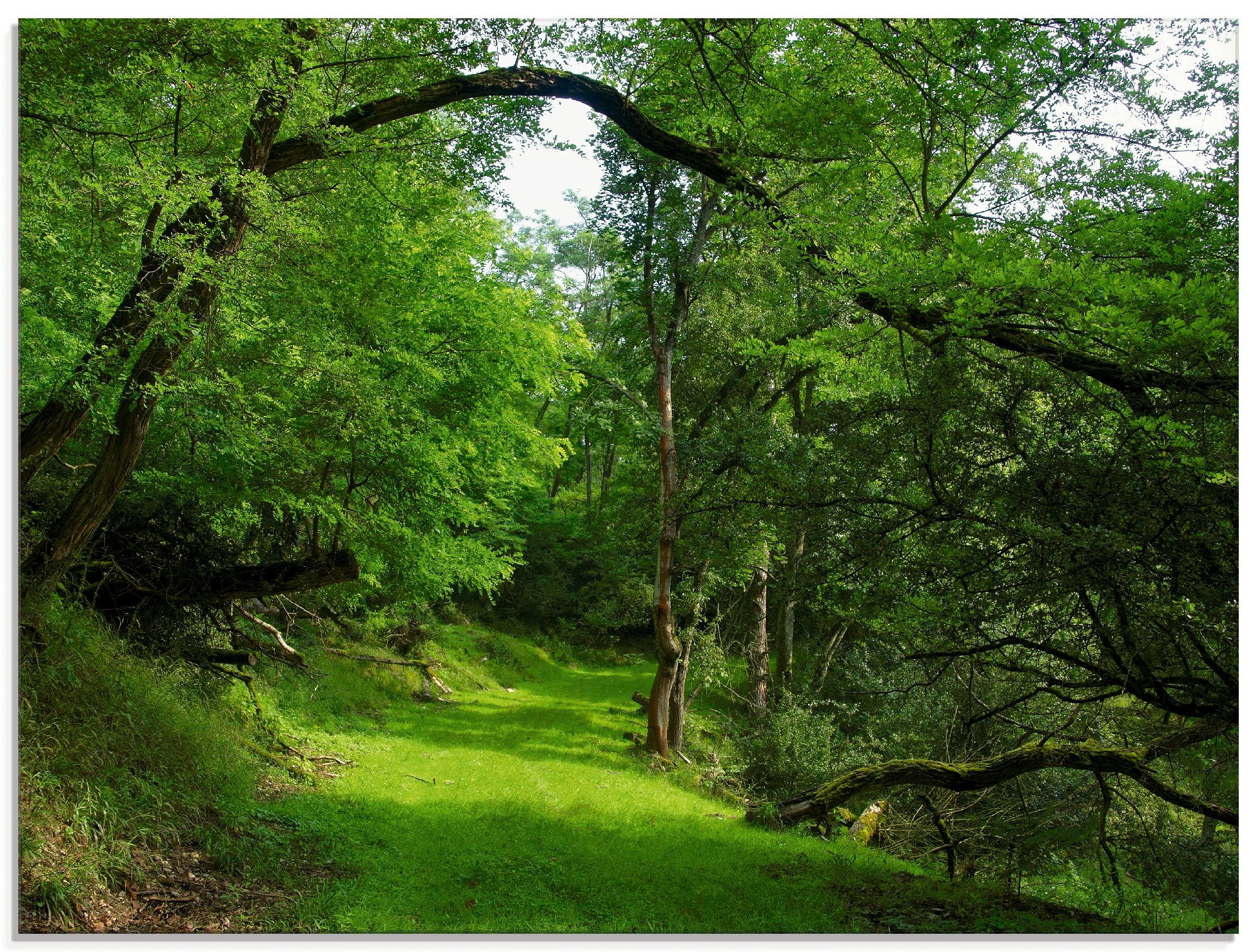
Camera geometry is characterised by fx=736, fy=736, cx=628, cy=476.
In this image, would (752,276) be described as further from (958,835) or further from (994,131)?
(958,835)

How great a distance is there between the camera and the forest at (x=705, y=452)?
2.91 meters

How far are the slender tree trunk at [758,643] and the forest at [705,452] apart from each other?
10.3 ft

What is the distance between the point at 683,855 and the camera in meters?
4.70

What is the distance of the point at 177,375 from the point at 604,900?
3.42 metres

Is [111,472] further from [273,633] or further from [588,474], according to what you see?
[588,474]

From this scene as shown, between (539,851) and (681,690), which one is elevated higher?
(681,690)

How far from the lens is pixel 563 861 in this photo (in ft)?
14.6

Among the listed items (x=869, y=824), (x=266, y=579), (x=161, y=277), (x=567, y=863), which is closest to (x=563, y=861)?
(x=567, y=863)

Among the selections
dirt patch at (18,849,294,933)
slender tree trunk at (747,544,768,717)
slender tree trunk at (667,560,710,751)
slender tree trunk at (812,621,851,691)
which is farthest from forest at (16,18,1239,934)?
slender tree trunk at (812,621,851,691)

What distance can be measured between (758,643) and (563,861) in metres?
5.64

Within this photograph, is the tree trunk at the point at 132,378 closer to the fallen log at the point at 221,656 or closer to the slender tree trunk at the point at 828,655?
the fallen log at the point at 221,656

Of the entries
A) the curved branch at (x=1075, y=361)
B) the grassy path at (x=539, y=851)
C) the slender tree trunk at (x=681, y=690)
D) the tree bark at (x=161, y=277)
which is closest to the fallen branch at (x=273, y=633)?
the grassy path at (x=539, y=851)
